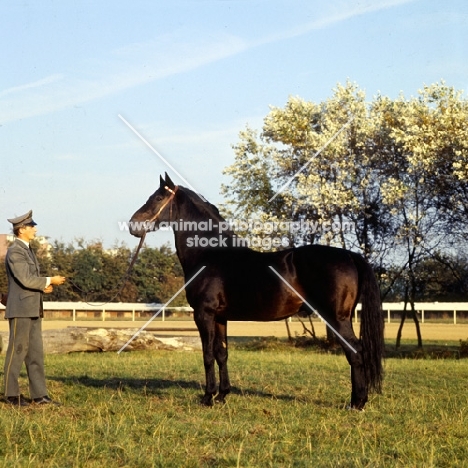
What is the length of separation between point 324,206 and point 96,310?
3434 cm

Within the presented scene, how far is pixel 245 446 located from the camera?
21.7ft

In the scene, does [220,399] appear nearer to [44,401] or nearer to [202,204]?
[44,401]

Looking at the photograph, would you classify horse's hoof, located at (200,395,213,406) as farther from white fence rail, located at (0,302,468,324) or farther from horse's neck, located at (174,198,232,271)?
white fence rail, located at (0,302,468,324)

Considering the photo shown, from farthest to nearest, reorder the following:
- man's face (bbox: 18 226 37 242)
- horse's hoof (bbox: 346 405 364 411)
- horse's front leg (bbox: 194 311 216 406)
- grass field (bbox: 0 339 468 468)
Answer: horse's front leg (bbox: 194 311 216 406)
man's face (bbox: 18 226 37 242)
horse's hoof (bbox: 346 405 364 411)
grass field (bbox: 0 339 468 468)

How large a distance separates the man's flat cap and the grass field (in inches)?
87.7

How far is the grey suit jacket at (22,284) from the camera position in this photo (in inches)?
360

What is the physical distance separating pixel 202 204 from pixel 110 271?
45.4 metres

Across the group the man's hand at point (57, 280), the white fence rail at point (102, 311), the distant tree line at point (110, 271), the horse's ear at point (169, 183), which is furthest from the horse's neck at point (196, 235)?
the white fence rail at point (102, 311)

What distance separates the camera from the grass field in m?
6.13

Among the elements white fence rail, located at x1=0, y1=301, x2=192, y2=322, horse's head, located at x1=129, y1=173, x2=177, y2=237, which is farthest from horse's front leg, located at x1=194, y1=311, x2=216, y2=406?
white fence rail, located at x1=0, y1=301, x2=192, y2=322

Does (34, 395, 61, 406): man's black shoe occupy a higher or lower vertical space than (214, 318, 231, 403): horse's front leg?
lower

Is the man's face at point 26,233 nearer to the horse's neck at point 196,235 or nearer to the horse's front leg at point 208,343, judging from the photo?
the horse's neck at point 196,235

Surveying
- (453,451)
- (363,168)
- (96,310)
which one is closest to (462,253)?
(363,168)

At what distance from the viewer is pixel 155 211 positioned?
10156mm
